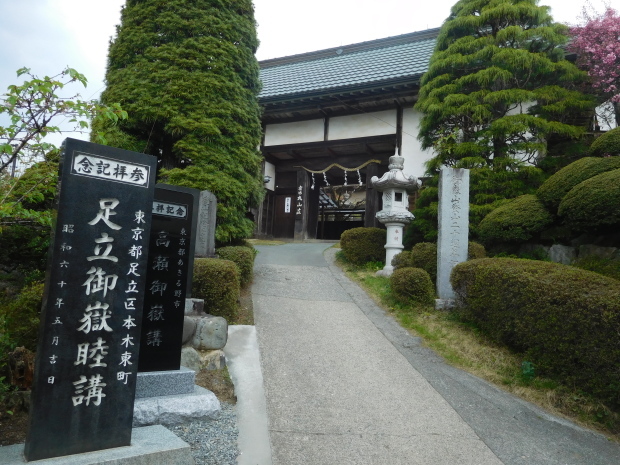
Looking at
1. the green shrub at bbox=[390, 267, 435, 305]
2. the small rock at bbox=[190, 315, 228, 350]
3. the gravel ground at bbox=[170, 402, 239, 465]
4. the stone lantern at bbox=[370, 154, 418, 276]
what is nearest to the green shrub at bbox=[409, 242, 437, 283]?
the green shrub at bbox=[390, 267, 435, 305]

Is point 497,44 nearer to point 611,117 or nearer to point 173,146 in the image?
point 611,117

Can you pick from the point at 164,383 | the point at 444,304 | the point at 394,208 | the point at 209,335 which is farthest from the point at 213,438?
the point at 394,208

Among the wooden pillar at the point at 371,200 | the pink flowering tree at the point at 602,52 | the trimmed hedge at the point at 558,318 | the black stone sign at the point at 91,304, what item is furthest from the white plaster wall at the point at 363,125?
the black stone sign at the point at 91,304

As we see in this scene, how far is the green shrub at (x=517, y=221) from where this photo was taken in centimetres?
902

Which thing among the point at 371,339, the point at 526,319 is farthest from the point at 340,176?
the point at 526,319

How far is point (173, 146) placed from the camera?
9.97 metres

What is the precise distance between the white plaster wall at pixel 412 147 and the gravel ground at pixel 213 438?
12.6 meters

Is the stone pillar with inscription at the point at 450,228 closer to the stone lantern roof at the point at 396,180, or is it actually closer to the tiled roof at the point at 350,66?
the stone lantern roof at the point at 396,180

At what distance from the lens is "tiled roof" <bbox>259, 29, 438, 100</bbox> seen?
16219 millimetres

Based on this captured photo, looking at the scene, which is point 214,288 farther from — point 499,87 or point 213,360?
point 499,87

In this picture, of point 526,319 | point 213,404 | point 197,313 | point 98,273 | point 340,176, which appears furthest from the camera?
point 340,176

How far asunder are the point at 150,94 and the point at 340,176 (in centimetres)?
1239

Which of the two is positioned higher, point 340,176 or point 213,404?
point 340,176

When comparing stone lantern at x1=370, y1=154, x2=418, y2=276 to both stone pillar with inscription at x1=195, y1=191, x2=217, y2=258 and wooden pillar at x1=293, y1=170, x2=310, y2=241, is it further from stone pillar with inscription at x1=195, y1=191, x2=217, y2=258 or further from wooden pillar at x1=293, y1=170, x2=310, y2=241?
wooden pillar at x1=293, y1=170, x2=310, y2=241
